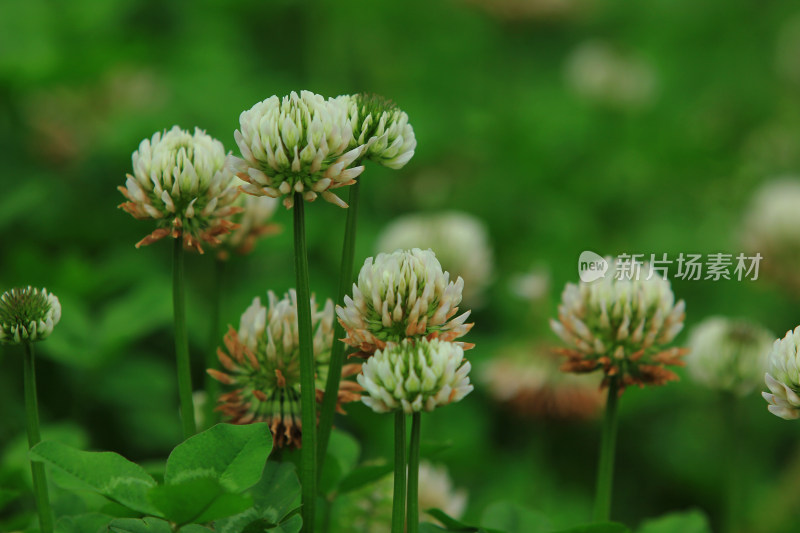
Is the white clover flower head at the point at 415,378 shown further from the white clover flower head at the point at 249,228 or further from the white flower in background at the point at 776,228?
the white flower in background at the point at 776,228

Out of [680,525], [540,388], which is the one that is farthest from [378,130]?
[540,388]

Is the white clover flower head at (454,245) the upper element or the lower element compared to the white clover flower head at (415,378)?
upper

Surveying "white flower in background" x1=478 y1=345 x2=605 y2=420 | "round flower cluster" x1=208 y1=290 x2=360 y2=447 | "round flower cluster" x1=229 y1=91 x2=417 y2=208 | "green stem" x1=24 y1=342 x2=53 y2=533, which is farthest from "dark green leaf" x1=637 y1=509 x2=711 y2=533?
"white flower in background" x1=478 y1=345 x2=605 y2=420

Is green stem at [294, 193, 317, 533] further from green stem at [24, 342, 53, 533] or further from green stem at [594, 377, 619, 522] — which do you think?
green stem at [594, 377, 619, 522]

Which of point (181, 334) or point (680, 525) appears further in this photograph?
point (680, 525)

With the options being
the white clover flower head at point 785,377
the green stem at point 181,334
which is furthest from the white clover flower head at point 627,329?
the green stem at point 181,334

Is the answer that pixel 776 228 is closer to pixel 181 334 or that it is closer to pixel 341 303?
pixel 341 303

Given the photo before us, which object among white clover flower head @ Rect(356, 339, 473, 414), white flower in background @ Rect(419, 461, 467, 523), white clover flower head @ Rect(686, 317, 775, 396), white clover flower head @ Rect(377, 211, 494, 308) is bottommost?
white flower in background @ Rect(419, 461, 467, 523)
